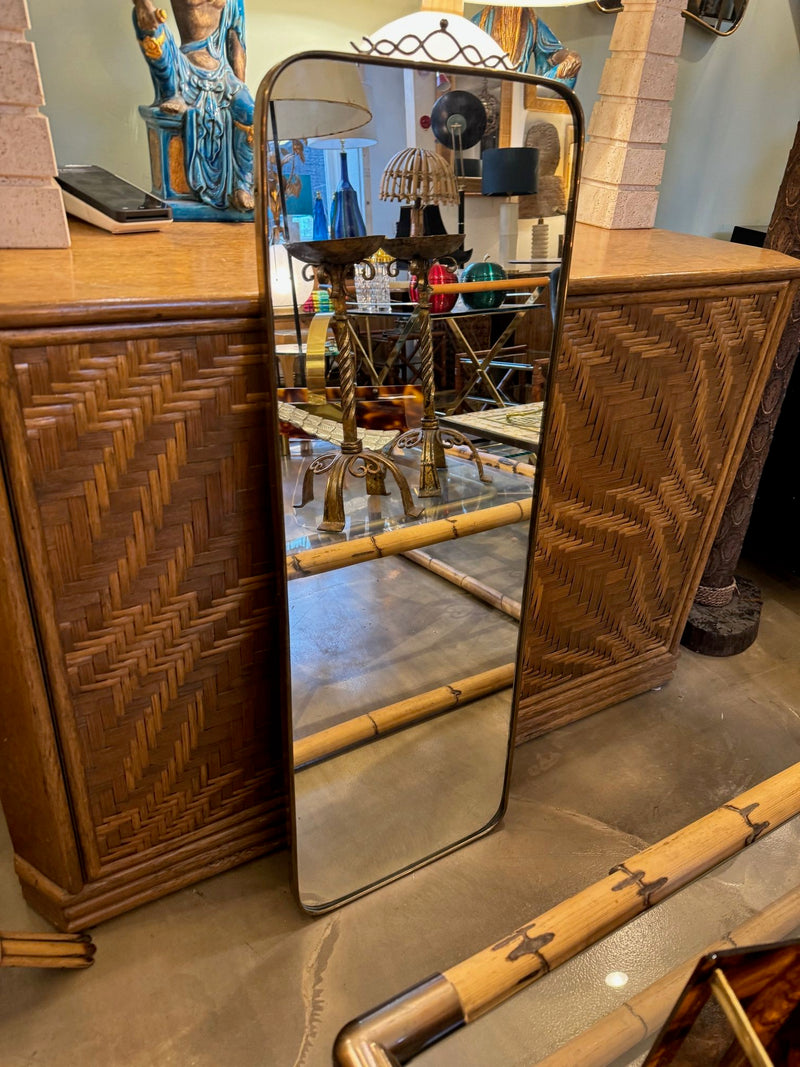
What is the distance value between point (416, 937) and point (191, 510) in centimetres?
78

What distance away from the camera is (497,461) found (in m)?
1.26

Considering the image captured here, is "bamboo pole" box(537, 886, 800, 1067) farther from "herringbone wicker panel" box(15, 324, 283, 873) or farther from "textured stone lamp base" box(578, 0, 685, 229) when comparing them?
"textured stone lamp base" box(578, 0, 685, 229)

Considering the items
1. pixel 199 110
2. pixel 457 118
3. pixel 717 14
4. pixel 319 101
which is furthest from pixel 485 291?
pixel 717 14

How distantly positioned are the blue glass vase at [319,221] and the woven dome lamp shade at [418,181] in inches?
3.3

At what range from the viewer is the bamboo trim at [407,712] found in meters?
1.35

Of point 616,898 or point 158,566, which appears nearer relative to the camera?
point 616,898

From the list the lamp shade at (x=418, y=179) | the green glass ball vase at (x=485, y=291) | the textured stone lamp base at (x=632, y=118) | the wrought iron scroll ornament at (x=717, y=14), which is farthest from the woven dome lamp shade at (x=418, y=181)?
the wrought iron scroll ornament at (x=717, y=14)

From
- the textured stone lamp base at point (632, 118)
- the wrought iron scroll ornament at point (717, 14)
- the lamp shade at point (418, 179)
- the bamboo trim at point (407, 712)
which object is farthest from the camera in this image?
the wrought iron scroll ornament at point (717, 14)

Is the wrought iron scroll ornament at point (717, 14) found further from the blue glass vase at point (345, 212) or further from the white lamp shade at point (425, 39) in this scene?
the blue glass vase at point (345, 212)

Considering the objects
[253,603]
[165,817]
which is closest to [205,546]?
[253,603]

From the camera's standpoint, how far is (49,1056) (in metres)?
1.01

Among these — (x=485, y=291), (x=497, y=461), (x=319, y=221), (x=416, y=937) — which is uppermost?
(x=319, y=221)

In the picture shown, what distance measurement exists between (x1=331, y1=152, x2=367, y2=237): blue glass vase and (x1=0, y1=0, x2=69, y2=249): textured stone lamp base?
401mm

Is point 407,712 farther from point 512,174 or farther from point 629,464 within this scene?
point 512,174
